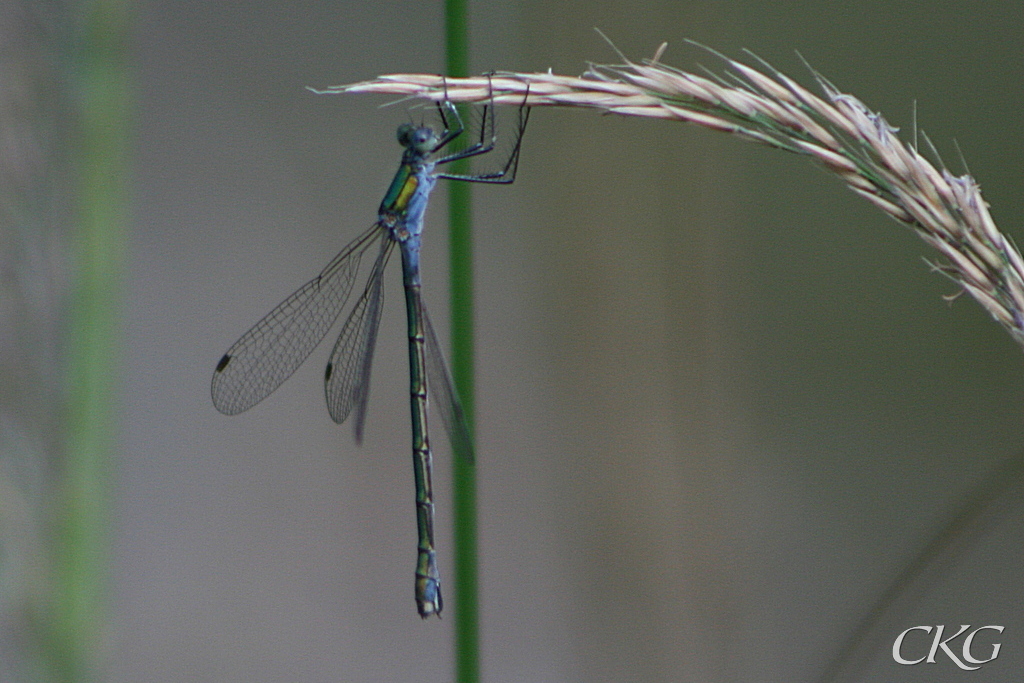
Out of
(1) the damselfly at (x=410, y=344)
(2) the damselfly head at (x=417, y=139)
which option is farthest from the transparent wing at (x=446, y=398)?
(2) the damselfly head at (x=417, y=139)

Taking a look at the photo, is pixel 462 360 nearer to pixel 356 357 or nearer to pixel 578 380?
pixel 356 357

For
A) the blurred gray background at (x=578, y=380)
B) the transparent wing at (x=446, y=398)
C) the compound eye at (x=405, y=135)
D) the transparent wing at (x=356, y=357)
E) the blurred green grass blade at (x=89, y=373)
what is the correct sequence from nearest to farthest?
the blurred green grass blade at (x=89, y=373) → the transparent wing at (x=446, y=398) → the compound eye at (x=405, y=135) → the transparent wing at (x=356, y=357) → the blurred gray background at (x=578, y=380)

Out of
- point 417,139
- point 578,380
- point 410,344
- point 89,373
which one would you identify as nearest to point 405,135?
point 417,139

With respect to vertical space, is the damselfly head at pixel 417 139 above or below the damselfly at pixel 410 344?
above

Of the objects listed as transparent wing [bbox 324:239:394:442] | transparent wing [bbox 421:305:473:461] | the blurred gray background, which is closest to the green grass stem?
transparent wing [bbox 421:305:473:461]

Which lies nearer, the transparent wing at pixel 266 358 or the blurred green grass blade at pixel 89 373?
the blurred green grass blade at pixel 89 373

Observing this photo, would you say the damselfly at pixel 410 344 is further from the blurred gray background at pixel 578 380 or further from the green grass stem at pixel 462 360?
the blurred gray background at pixel 578 380
